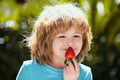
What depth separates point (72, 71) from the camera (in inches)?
153

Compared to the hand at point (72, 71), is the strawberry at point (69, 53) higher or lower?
higher

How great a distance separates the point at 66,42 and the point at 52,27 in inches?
6.8

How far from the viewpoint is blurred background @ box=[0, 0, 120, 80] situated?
19.6 feet

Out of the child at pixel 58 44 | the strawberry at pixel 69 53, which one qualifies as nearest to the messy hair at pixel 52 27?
the child at pixel 58 44

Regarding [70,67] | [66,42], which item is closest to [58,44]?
[66,42]

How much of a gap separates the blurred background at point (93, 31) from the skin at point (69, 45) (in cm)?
183

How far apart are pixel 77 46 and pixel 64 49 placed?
0.10 meters

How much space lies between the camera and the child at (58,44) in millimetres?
3865

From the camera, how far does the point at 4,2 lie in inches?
253

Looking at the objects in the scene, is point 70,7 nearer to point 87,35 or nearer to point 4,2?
point 87,35

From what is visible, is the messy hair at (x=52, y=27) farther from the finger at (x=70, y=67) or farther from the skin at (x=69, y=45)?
the finger at (x=70, y=67)

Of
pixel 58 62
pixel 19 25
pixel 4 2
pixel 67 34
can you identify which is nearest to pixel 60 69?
pixel 58 62

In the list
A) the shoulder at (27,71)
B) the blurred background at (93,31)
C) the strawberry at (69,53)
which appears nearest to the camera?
the strawberry at (69,53)

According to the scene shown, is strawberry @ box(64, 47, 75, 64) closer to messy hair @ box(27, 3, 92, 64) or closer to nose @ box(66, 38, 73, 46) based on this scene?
nose @ box(66, 38, 73, 46)
